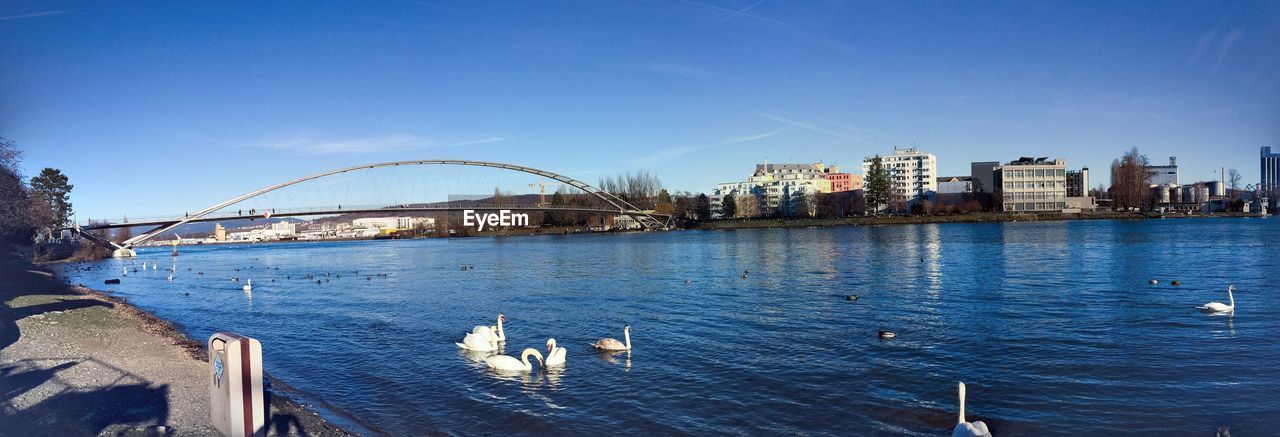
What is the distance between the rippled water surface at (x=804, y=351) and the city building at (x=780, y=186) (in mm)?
121993

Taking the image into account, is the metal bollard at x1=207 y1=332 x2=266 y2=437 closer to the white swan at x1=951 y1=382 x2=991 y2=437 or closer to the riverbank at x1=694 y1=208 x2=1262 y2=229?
the white swan at x1=951 y1=382 x2=991 y2=437

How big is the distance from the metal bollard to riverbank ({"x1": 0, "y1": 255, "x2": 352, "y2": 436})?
144 cm

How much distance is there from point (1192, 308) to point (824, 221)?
111 meters

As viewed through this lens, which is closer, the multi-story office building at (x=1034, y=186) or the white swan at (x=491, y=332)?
the white swan at (x=491, y=332)

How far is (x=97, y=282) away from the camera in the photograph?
40.7 metres

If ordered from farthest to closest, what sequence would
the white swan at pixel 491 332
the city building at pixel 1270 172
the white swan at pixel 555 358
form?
the city building at pixel 1270 172
the white swan at pixel 491 332
the white swan at pixel 555 358

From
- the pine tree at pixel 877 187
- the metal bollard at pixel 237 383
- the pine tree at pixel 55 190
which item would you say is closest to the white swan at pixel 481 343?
the metal bollard at pixel 237 383

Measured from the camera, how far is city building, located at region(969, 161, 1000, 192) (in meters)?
148

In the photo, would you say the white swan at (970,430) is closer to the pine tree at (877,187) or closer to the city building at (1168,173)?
the pine tree at (877,187)

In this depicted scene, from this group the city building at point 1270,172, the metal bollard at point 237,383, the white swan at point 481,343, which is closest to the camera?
the metal bollard at point 237,383

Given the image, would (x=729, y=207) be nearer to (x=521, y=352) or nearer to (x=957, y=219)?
(x=957, y=219)

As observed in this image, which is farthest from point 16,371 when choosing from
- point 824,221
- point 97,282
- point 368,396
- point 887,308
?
point 824,221

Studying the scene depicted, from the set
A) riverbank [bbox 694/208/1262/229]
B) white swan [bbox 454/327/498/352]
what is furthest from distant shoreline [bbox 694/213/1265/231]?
white swan [bbox 454/327/498/352]

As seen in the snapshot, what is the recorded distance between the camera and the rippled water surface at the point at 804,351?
33.4 feet
